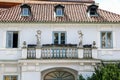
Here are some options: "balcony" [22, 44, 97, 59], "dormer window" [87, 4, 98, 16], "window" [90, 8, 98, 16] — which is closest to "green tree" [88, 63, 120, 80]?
"balcony" [22, 44, 97, 59]

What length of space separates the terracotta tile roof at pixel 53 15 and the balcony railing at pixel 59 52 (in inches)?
114

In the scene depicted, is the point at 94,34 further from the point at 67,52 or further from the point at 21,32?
the point at 21,32

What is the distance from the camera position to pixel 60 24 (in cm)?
3419

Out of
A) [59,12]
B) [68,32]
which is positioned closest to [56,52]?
[68,32]

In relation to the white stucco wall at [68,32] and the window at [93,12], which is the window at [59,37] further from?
the window at [93,12]

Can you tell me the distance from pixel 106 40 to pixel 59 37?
4.11m

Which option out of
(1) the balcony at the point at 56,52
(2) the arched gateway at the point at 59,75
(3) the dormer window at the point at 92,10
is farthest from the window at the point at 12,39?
(3) the dormer window at the point at 92,10

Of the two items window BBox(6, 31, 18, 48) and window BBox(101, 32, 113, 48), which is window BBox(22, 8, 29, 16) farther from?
window BBox(101, 32, 113, 48)

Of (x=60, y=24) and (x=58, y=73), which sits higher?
(x=60, y=24)

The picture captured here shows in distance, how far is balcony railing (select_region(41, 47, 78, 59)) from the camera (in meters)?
32.3

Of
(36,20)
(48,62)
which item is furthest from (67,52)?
(36,20)

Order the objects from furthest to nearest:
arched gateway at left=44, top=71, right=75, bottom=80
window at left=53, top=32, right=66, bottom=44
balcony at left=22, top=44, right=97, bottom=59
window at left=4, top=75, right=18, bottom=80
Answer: window at left=53, top=32, right=66, bottom=44
arched gateway at left=44, top=71, right=75, bottom=80
window at left=4, top=75, right=18, bottom=80
balcony at left=22, top=44, right=97, bottom=59

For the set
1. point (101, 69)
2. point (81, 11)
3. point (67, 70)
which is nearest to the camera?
point (101, 69)

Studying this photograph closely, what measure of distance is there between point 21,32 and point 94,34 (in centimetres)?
635
